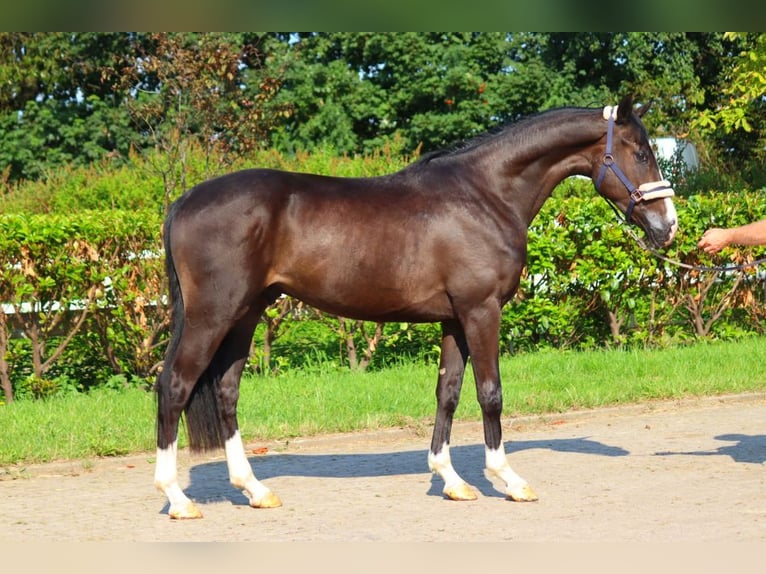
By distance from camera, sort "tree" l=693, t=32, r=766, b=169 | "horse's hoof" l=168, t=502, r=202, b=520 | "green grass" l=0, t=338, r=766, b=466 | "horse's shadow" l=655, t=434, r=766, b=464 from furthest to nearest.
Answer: "tree" l=693, t=32, r=766, b=169, "green grass" l=0, t=338, r=766, b=466, "horse's shadow" l=655, t=434, r=766, b=464, "horse's hoof" l=168, t=502, r=202, b=520

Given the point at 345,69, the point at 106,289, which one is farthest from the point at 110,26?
the point at 345,69

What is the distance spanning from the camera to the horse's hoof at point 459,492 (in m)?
6.80

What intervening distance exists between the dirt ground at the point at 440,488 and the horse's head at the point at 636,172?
5.56 ft

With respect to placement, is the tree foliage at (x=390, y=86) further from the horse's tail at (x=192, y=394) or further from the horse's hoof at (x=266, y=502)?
the horse's hoof at (x=266, y=502)

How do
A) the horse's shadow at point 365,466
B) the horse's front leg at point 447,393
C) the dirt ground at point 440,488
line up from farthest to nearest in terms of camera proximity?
1. the horse's shadow at point 365,466
2. the horse's front leg at point 447,393
3. the dirt ground at point 440,488

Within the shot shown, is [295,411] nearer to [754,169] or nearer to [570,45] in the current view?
[754,169]

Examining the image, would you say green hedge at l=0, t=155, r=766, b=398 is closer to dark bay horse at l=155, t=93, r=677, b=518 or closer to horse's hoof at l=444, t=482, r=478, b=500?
dark bay horse at l=155, t=93, r=677, b=518

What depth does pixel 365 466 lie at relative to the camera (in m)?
7.98

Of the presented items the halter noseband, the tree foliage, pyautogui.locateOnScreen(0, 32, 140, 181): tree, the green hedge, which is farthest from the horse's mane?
pyautogui.locateOnScreen(0, 32, 140, 181): tree

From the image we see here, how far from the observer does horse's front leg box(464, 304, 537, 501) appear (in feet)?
22.0

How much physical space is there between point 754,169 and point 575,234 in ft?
33.7

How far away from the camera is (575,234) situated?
12305mm

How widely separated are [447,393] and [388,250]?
1.07m

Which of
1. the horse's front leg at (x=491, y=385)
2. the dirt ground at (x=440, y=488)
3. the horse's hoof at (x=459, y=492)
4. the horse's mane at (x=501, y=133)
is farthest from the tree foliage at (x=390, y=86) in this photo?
the horse's hoof at (x=459, y=492)
